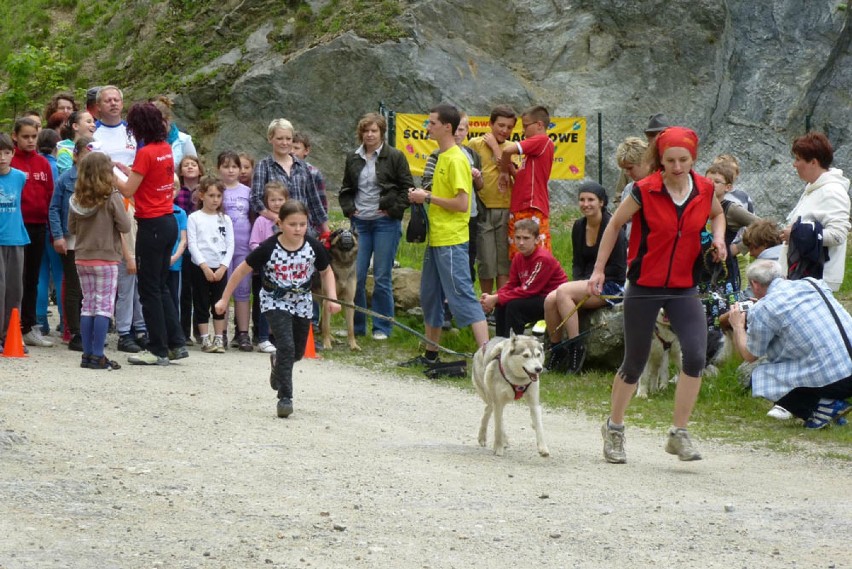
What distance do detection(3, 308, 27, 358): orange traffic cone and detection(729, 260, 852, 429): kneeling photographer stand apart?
6376 mm

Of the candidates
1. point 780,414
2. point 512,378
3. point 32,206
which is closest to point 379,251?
point 32,206

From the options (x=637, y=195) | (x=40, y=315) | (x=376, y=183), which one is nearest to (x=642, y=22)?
(x=376, y=183)

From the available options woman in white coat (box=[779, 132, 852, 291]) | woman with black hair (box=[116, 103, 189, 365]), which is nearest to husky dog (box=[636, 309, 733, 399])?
woman in white coat (box=[779, 132, 852, 291])

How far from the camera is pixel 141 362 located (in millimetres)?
11047

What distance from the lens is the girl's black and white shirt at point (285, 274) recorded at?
356 inches

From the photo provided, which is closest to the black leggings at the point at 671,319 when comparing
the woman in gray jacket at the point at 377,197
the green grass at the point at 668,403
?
the green grass at the point at 668,403

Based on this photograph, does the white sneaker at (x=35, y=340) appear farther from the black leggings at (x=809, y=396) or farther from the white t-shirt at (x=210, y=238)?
the black leggings at (x=809, y=396)

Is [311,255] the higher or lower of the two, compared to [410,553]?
higher

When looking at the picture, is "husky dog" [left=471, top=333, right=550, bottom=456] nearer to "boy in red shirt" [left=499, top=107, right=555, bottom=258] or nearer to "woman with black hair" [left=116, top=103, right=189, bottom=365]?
"woman with black hair" [left=116, top=103, right=189, bottom=365]

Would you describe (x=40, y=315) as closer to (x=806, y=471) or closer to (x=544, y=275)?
(x=544, y=275)

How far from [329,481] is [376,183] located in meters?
6.50

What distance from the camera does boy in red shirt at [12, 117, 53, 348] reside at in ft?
38.6

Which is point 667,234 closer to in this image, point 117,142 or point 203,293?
point 203,293

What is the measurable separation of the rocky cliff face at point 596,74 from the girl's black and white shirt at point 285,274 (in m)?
13.3
